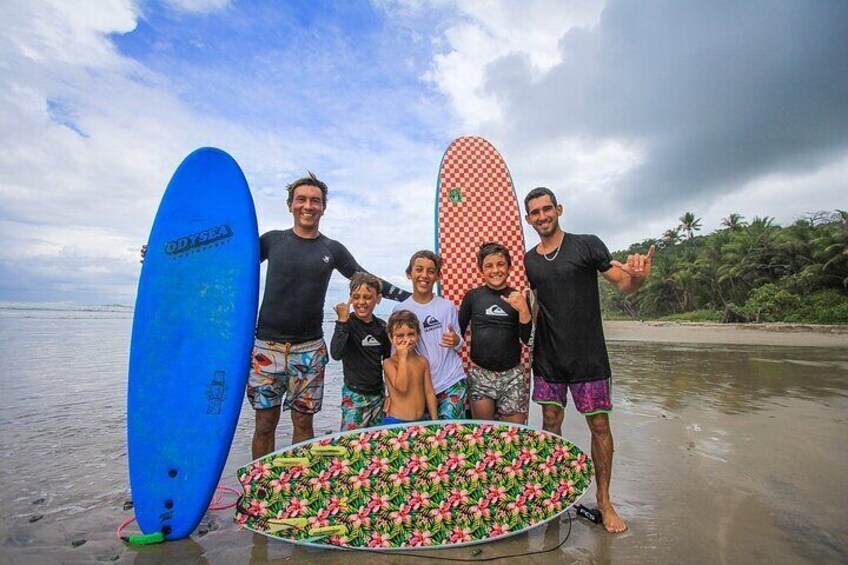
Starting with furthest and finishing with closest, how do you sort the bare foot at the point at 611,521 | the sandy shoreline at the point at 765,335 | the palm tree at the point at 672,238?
the palm tree at the point at 672,238 < the sandy shoreline at the point at 765,335 < the bare foot at the point at 611,521

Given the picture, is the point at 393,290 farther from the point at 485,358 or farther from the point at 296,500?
the point at 296,500

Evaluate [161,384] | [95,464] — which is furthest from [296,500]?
[95,464]

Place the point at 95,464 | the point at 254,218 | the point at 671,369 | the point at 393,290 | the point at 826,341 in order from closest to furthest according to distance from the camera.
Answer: the point at 254,218, the point at 393,290, the point at 95,464, the point at 671,369, the point at 826,341

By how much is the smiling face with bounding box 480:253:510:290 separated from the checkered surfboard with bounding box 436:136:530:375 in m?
0.84

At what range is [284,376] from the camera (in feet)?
9.53

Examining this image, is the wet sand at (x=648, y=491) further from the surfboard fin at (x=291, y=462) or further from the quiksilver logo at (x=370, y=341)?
the quiksilver logo at (x=370, y=341)

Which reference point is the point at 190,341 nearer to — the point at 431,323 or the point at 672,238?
the point at 431,323

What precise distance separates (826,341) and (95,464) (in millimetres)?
20466

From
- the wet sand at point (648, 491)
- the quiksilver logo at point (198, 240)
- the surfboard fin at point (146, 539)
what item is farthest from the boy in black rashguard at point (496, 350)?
the surfboard fin at point (146, 539)

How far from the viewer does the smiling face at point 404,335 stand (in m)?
2.87

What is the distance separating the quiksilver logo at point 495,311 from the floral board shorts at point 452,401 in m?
0.51

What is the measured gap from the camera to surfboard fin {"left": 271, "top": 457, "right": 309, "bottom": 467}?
244 centimetres

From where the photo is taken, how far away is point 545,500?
8.71 ft

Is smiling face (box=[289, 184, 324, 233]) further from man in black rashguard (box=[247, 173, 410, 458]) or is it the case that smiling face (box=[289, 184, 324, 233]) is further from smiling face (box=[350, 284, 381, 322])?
smiling face (box=[350, 284, 381, 322])
